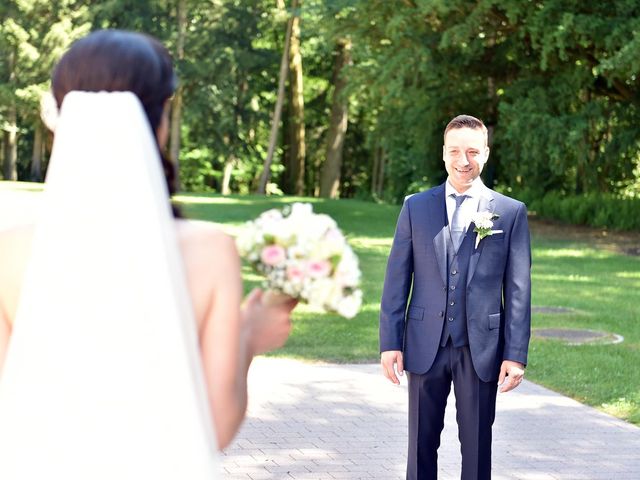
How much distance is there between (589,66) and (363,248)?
7927mm

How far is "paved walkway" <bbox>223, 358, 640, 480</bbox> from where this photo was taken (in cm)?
753

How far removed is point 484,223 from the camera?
5.55 meters

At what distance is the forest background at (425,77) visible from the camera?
2650 centimetres

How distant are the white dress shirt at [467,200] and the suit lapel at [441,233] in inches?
1.4

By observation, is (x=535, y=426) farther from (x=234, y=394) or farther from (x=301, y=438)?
(x=234, y=394)

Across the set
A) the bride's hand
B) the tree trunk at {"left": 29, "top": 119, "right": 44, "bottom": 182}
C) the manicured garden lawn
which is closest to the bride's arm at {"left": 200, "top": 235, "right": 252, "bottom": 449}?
the bride's hand

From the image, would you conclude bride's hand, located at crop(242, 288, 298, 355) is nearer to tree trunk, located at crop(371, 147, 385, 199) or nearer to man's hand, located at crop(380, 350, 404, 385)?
man's hand, located at crop(380, 350, 404, 385)

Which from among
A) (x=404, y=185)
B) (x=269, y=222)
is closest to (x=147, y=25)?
(x=404, y=185)

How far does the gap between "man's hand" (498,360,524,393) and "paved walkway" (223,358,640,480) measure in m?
1.89

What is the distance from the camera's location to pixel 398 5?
2831cm

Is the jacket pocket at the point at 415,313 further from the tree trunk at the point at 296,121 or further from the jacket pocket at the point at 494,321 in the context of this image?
the tree trunk at the point at 296,121

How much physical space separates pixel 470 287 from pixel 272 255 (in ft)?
9.36

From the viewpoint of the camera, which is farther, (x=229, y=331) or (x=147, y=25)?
(x=147, y=25)

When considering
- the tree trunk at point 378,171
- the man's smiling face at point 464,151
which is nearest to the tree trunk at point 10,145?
the tree trunk at point 378,171
